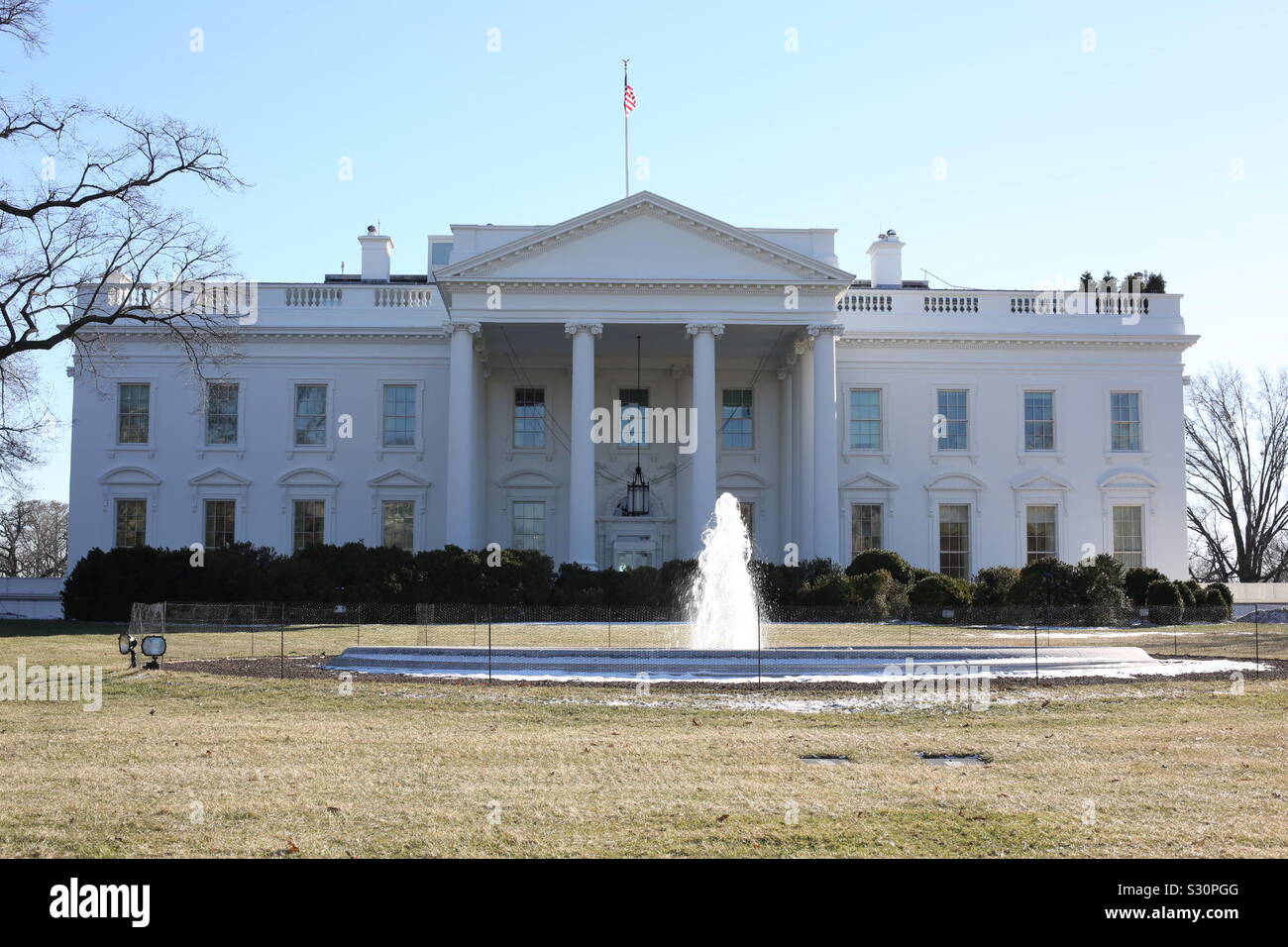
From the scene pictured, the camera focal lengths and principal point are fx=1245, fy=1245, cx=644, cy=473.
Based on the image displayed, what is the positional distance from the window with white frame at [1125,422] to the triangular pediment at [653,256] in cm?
1282

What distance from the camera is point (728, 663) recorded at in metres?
19.1

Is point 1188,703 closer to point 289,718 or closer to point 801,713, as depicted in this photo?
point 801,713

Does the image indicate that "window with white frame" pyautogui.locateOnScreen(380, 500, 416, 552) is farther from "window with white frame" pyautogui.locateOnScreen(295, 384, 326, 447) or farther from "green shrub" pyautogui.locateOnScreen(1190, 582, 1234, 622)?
"green shrub" pyautogui.locateOnScreen(1190, 582, 1234, 622)

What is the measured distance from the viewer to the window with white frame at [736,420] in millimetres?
45906

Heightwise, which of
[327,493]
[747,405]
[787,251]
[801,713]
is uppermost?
[787,251]

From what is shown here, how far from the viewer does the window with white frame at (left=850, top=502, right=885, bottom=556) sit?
45.2m

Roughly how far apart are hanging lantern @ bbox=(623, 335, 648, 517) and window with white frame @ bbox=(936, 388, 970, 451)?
36.3 feet

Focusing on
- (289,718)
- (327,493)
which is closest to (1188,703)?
(289,718)

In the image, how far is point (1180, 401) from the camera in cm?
4603

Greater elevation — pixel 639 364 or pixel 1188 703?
pixel 639 364

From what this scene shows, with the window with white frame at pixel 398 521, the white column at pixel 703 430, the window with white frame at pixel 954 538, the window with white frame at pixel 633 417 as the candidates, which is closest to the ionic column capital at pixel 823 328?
the white column at pixel 703 430

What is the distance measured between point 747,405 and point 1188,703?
104ft

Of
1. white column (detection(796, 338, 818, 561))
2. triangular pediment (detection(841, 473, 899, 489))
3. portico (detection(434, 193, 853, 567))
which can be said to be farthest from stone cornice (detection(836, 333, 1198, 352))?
triangular pediment (detection(841, 473, 899, 489))
